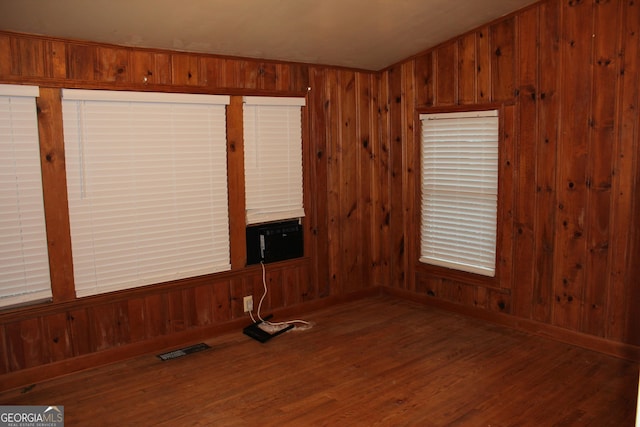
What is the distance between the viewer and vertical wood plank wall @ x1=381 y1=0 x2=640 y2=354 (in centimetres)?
353

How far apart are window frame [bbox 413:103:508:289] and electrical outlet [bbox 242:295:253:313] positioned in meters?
1.56

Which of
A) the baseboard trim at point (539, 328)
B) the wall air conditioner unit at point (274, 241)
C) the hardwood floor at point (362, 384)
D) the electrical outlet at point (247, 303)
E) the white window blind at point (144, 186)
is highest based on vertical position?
the white window blind at point (144, 186)

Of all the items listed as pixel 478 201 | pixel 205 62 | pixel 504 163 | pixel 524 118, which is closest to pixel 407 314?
pixel 478 201

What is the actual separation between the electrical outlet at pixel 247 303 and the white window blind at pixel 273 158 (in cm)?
61

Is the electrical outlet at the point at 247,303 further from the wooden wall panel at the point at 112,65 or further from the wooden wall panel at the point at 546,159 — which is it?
the wooden wall panel at the point at 546,159

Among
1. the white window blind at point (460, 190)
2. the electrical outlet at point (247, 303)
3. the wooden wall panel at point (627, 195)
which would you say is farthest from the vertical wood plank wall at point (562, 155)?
the electrical outlet at point (247, 303)

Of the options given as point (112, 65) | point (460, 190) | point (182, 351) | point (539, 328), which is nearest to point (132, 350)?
point (182, 351)

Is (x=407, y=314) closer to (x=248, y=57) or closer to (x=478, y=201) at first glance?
(x=478, y=201)

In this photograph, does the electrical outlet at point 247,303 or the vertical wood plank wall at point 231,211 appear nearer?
the vertical wood plank wall at point 231,211

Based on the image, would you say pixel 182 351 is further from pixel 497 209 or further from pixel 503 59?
pixel 503 59

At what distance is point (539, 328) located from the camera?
13.2 feet

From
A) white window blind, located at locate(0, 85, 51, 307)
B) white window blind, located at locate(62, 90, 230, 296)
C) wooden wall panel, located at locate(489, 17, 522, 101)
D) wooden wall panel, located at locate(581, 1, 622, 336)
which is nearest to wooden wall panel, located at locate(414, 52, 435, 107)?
wooden wall panel, located at locate(489, 17, 522, 101)

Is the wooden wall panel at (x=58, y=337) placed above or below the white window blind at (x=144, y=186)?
below

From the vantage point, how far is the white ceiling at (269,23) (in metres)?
3.01
